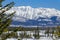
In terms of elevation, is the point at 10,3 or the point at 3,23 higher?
the point at 10,3

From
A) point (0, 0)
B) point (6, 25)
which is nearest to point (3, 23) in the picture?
point (6, 25)

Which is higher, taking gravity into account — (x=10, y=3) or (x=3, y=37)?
(x=10, y=3)

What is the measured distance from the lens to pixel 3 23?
5.47 m

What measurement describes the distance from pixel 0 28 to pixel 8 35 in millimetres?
229

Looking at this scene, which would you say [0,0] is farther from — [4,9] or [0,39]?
[0,39]

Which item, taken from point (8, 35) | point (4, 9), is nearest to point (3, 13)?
point (4, 9)

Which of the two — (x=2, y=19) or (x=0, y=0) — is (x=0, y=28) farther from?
(x=0, y=0)

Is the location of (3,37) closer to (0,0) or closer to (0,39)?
(0,39)

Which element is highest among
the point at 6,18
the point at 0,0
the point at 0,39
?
the point at 0,0

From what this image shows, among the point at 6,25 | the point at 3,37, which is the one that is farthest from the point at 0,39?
the point at 6,25

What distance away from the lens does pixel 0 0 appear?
5.46 metres

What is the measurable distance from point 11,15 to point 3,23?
8.3 inches

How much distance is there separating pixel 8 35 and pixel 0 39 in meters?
0.27

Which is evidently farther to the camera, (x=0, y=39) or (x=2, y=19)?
(x=0, y=39)
